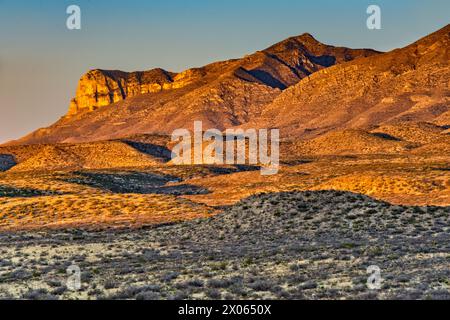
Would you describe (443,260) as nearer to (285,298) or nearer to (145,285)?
(285,298)

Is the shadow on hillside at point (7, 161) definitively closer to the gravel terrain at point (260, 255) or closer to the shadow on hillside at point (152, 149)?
Answer: the shadow on hillside at point (152, 149)

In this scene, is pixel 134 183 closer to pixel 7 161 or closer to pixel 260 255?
pixel 260 255

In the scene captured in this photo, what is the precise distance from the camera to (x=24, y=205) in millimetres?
70438

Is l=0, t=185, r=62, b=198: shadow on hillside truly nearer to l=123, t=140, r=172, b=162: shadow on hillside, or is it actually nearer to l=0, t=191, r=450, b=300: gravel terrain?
l=0, t=191, r=450, b=300: gravel terrain

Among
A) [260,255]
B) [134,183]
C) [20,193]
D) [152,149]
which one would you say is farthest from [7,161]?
[260,255]

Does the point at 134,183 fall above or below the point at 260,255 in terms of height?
below

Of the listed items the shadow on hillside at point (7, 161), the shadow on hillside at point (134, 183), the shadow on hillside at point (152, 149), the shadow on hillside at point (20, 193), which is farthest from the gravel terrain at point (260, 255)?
the shadow on hillside at point (7, 161)

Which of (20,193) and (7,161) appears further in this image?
(7,161)

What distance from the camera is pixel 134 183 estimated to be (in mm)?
110438

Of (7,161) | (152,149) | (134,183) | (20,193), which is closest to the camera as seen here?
(20,193)

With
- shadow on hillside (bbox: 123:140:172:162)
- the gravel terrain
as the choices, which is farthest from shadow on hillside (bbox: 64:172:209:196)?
the gravel terrain

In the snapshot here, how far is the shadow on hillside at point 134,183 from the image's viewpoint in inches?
3932

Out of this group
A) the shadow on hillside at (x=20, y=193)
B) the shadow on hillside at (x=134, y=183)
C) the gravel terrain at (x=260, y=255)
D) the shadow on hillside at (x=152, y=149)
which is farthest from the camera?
the shadow on hillside at (x=152, y=149)
